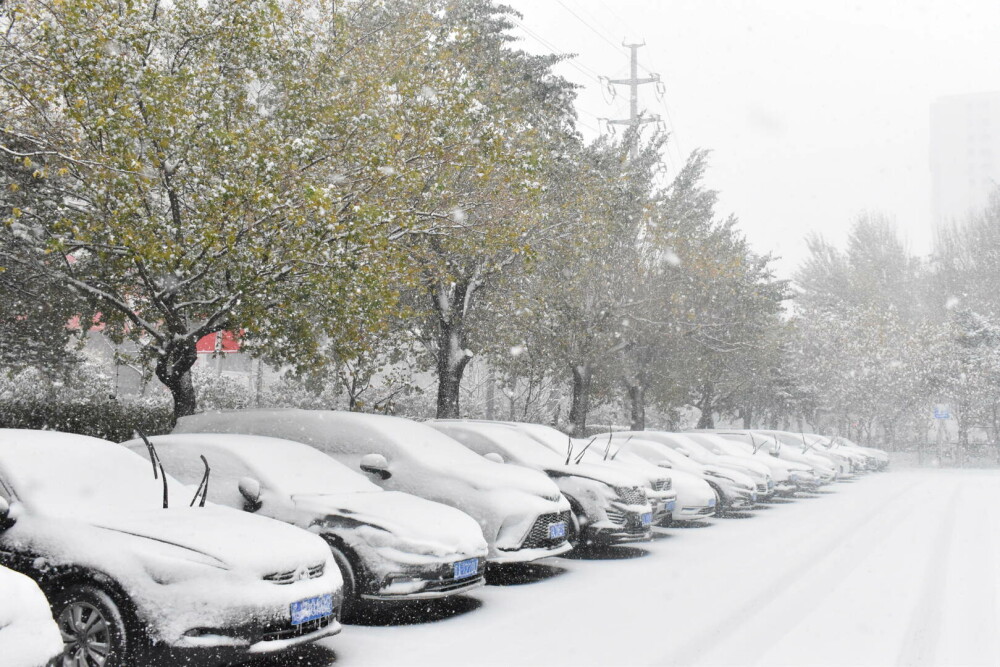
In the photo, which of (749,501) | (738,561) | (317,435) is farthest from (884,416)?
(317,435)

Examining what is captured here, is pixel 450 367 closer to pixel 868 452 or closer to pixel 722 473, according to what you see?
pixel 722 473

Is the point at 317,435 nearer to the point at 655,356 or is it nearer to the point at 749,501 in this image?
the point at 749,501

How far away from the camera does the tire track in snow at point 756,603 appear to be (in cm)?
618

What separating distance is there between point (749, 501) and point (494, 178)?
22.3 ft

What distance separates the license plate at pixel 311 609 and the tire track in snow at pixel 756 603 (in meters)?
2.10

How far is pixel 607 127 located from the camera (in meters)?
38.3

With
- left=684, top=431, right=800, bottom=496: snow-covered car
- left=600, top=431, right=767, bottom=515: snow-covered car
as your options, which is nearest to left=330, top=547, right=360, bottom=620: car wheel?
left=600, top=431, right=767, bottom=515: snow-covered car

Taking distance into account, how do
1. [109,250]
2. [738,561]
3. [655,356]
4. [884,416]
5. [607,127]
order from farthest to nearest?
1. [884,416]
2. [607,127]
3. [655,356]
4. [109,250]
5. [738,561]

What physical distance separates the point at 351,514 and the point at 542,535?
2.30 m

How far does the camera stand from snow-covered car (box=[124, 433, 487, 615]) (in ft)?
22.0

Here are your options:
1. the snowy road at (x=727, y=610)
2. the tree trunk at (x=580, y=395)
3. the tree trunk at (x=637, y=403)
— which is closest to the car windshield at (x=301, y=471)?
the snowy road at (x=727, y=610)

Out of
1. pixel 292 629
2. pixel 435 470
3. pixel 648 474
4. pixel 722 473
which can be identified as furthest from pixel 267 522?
pixel 722 473

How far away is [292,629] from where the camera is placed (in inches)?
210

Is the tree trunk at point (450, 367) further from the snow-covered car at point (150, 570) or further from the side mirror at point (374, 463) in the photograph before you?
the snow-covered car at point (150, 570)
